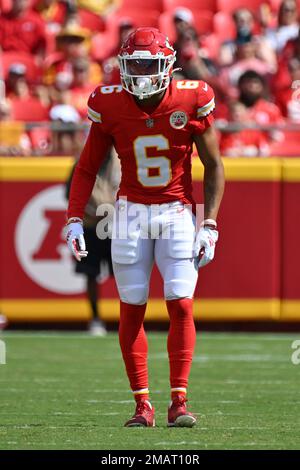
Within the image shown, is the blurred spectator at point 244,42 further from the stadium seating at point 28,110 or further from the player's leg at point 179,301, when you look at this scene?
the player's leg at point 179,301

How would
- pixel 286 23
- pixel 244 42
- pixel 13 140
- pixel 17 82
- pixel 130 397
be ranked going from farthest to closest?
pixel 286 23 → pixel 244 42 → pixel 17 82 → pixel 13 140 → pixel 130 397

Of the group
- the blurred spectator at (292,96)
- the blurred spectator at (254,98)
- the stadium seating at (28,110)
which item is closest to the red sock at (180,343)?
the blurred spectator at (254,98)

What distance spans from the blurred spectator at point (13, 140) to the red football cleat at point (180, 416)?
5558 millimetres

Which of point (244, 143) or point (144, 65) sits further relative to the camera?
point (244, 143)

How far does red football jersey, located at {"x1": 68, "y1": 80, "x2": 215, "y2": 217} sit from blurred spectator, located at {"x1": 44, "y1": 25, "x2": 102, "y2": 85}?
6.73 metres

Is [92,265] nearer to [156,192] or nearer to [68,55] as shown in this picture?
[68,55]

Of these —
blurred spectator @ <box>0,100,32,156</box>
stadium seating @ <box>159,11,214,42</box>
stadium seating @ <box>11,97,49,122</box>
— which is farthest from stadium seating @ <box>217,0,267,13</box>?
blurred spectator @ <box>0,100,32,156</box>

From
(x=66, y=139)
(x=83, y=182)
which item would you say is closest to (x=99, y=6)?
(x=66, y=139)

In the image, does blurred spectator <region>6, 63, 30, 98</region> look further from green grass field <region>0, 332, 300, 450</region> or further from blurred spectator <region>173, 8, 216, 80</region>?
green grass field <region>0, 332, 300, 450</region>

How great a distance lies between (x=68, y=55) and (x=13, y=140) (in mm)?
1958

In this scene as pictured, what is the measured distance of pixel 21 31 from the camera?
12.8 meters

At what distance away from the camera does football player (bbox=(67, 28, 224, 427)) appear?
5.23 metres

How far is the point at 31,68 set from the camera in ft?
41.2

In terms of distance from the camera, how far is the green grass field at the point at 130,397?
4785 mm
